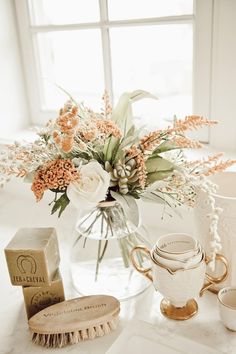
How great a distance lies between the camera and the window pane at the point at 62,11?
4.41 ft

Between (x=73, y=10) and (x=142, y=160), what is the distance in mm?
810

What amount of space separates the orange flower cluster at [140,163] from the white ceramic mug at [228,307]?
0.25 meters

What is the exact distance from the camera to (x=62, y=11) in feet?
4.59

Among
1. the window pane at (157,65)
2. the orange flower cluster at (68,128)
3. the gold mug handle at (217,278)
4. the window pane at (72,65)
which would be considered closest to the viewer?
the orange flower cluster at (68,128)

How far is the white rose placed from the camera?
29.3 inches

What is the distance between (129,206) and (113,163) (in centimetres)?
8

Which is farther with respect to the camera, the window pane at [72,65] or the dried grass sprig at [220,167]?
the window pane at [72,65]

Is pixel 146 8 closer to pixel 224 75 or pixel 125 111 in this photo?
pixel 224 75

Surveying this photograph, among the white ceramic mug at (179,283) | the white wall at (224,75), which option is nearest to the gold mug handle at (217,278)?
the white ceramic mug at (179,283)

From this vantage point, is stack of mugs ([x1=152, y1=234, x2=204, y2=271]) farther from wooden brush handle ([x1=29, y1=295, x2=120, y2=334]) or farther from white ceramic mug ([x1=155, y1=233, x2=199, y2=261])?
wooden brush handle ([x1=29, y1=295, x2=120, y2=334])

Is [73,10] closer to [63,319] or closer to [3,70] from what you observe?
[3,70]

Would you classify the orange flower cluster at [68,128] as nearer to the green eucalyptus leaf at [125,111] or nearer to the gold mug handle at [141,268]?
the green eucalyptus leaf at [125,111]

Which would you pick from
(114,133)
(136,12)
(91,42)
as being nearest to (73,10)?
(91,42)

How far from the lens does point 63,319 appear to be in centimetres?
78
